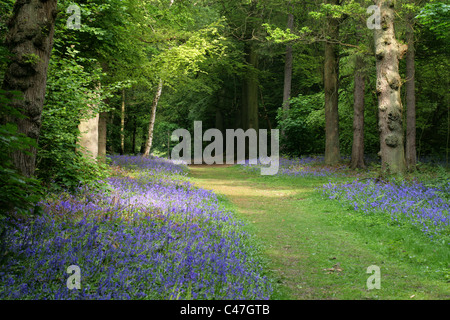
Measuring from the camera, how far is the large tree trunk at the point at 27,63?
4.94 m

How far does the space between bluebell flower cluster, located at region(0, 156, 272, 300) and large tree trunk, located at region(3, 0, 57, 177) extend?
1.17 metres

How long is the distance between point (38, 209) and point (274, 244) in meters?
4.53

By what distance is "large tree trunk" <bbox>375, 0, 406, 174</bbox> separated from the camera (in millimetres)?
12156

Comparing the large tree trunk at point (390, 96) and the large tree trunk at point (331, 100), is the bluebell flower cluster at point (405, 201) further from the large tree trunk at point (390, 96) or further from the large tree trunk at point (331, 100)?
the large tree trunk at point (331, 100)

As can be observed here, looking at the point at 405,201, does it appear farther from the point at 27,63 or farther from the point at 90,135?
the point at 90,135

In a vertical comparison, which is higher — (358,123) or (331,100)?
(331,100)

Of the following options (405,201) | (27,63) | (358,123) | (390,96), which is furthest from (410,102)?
(27,63)

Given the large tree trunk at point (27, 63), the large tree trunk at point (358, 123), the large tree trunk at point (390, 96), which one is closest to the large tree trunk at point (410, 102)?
the large tree trunk at point (358, 123)

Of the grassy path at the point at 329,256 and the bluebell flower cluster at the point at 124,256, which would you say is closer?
the bluebell flower cluster at the point at 124,256

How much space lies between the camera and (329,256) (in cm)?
634

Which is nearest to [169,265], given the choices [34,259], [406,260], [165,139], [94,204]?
[34,259]

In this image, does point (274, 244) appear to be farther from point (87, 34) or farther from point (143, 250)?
point (87, 34)

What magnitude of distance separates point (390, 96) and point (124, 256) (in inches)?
429

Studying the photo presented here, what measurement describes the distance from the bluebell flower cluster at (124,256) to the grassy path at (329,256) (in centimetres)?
65
